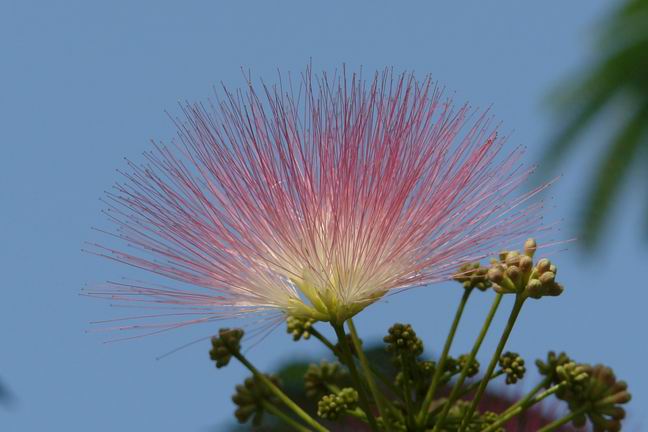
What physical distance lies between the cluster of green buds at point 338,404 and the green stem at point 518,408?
1.23 ft

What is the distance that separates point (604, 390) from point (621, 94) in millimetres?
13767

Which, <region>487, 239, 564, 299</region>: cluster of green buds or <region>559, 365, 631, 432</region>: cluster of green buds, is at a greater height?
<region>487, 239, 564, 299</region>: cluster of green buds

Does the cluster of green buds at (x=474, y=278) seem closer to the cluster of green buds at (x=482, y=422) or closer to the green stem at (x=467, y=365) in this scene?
the green stem at (x=467, y=365)

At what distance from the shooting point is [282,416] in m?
2.57

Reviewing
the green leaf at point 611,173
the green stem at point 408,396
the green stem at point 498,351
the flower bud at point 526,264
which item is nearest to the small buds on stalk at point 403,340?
the green stem at point 408,396

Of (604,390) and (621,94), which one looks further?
(621,94)

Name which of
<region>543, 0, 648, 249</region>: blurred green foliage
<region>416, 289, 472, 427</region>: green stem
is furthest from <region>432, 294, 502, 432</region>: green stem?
<region>543, 0, 648, 249</region>: blurred green foliage

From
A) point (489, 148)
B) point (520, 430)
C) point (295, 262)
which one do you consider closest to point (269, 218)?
point (295, 262)

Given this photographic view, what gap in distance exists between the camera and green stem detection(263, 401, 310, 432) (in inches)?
97.0

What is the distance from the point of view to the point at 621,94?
15578 mm

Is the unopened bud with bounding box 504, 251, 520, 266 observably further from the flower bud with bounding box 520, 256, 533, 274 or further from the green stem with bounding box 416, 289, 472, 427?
the green stem with bounding box 416, 289, 472, 427

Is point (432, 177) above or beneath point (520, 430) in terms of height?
above

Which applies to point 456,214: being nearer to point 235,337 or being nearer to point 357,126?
point 357,126

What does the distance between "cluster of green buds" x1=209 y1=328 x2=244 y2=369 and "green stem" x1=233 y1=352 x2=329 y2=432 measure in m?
0.02
